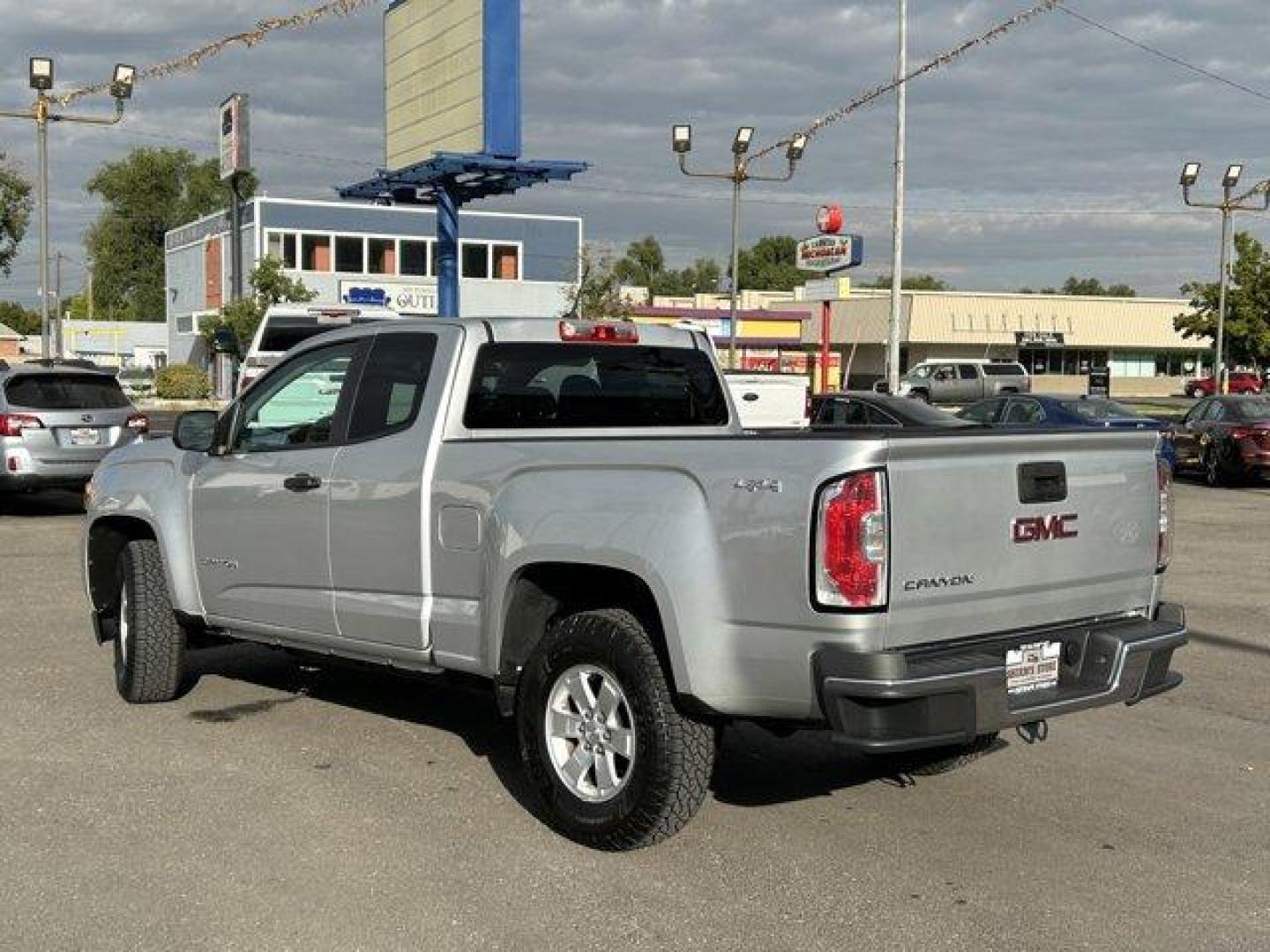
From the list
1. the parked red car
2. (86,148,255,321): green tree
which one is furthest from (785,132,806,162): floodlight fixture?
(86,148,255,321): green tree

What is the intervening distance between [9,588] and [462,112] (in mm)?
13804

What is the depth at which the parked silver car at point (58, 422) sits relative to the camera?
49.4ft

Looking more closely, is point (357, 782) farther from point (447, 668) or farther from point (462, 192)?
point (462, 192)

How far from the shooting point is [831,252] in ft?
120

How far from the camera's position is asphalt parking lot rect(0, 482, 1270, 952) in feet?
14.2

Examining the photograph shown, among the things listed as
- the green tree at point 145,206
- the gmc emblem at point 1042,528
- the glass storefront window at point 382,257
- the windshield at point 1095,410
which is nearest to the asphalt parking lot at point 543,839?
the gmc emblem at point 1042,528

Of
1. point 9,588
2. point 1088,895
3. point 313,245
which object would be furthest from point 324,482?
point 313,245

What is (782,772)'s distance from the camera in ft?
20.0

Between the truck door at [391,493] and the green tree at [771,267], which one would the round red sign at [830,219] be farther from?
the green tree at [771,267]

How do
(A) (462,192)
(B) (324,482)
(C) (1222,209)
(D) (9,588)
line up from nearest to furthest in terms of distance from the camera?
(B) (324,482) → (D) (9,588) → (A) (462,192) → (C) (1222,209)

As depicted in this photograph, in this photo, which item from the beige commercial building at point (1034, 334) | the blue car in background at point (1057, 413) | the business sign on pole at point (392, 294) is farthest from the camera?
the beige commercial building at point (1034, 334)

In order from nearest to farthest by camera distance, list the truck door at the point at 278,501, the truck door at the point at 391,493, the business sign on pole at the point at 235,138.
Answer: the truck door at the point at 391,493 < the truck door at the point at 278,501 < the business sign on pole at the point at 235,138

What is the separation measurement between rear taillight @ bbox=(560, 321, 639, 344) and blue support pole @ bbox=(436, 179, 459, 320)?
18.7 meters

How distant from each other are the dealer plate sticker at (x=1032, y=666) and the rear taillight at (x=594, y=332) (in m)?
2.44
